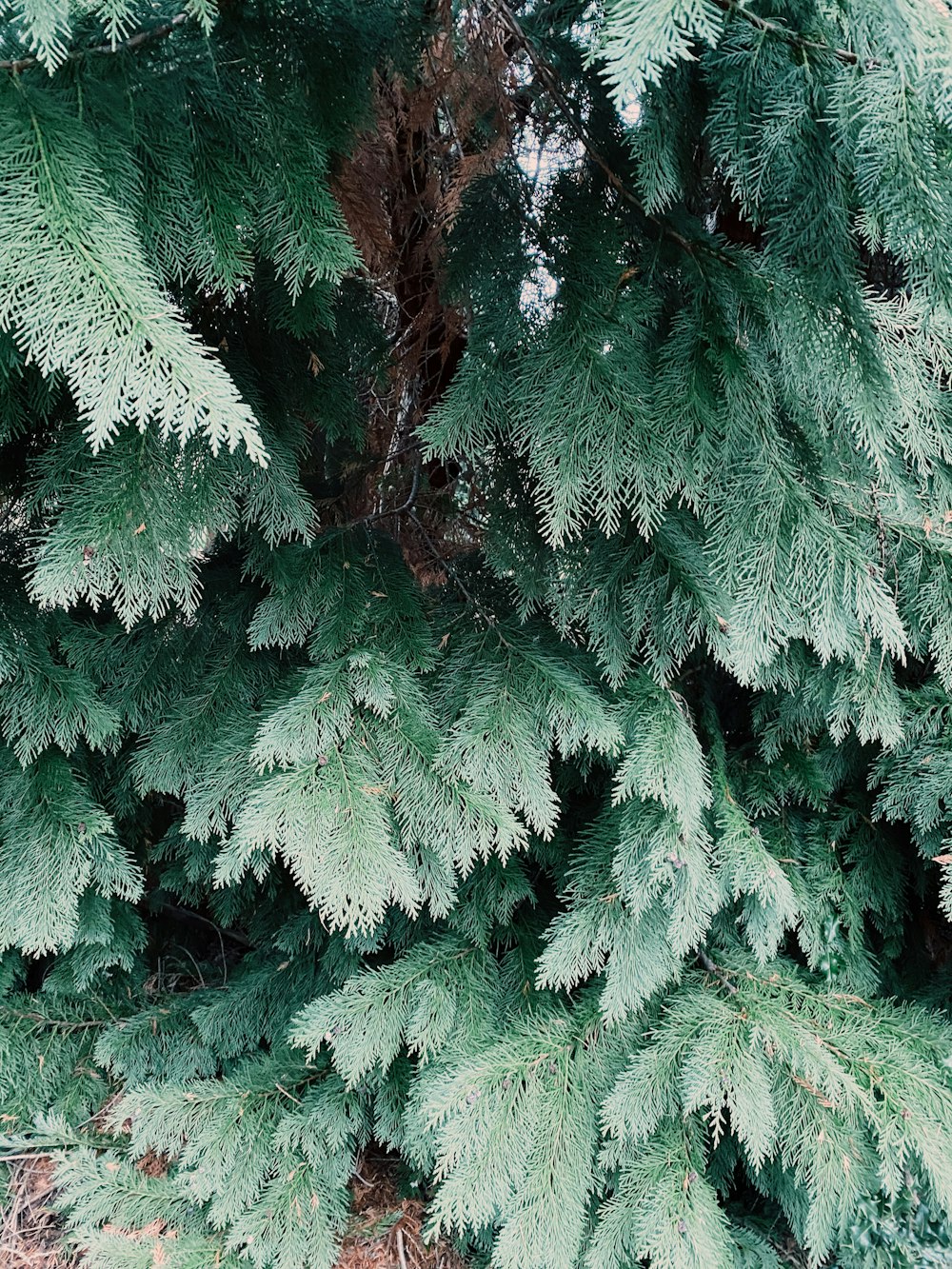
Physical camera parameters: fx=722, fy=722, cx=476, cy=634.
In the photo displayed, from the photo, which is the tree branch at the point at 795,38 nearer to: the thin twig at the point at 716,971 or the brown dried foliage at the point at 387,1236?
the thin twig at the point at 716,971

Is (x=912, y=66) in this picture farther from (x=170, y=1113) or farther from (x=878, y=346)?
(x=170, y=1113)

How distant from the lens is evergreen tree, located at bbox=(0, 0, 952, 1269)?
0.98 metres

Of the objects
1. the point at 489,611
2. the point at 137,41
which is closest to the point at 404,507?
the point at 489,611

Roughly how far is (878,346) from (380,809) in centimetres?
110

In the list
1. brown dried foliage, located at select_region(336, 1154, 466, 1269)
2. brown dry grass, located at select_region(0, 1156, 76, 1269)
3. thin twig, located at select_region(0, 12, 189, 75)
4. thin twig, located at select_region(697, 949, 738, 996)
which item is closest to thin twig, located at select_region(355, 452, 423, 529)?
thin twig, located at select_region(0, 12, 189, 75)

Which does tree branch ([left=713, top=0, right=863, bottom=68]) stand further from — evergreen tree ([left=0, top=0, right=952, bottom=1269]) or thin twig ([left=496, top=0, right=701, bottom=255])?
thin twig ([left=496, top=0, right=701, bottom=255])

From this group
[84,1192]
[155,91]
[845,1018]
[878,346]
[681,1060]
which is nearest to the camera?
[155,91]

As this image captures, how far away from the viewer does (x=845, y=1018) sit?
150 centimetres

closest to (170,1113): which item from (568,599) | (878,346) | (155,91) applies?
(568,599)

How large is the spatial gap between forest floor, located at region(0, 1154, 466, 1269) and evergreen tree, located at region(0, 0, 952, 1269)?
0.08 metres

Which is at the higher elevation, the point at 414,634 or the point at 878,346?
the point at 878,346

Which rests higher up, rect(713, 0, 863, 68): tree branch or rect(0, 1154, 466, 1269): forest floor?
rect(713, 0, 863, 68): tree branch

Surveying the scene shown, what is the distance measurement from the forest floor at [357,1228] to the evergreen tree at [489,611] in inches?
3.1

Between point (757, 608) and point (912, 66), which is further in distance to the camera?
point (757, 608)
